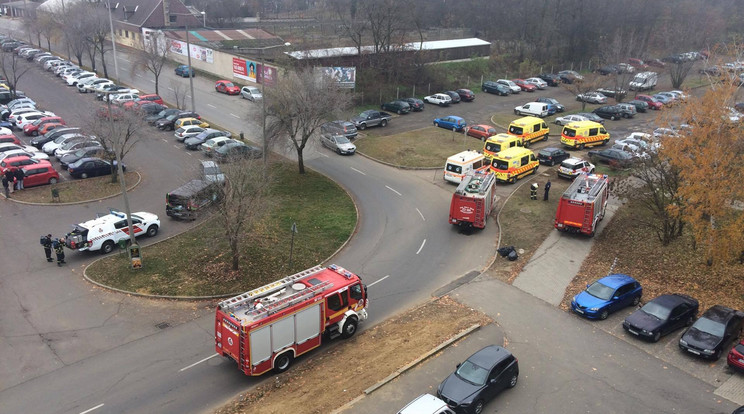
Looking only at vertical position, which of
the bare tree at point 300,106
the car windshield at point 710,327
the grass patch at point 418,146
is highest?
the bare tree at point 300,106

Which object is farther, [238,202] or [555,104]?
[555,104]

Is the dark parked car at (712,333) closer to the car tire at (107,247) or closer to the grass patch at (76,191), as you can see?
the car tire at (107,247)

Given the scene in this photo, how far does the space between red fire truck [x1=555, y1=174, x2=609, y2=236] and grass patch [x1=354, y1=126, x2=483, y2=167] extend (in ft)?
40.8

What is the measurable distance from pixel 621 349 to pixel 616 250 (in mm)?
9260

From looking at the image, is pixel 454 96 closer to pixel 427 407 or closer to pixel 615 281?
pixel 615 281

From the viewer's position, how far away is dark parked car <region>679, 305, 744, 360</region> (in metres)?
20.1

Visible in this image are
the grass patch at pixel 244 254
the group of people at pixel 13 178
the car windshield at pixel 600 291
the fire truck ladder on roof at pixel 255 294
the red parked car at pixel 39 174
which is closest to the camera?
the fire truck ladder on roof at pixel 255 294

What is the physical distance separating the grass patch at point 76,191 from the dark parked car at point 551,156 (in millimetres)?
28490

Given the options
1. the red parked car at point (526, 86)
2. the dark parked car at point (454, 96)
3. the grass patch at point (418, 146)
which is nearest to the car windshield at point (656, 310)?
the grass patch at point (418, 146)

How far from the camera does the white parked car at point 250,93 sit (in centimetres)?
5394

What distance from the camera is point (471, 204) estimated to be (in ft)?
98.8

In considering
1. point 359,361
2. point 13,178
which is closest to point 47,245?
point 13,178

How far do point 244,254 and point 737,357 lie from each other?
66.4 feet

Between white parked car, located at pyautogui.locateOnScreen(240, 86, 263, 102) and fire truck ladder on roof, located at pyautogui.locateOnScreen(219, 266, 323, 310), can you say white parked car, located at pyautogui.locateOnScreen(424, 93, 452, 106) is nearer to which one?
white parked car, located at pyautogui.locateOnScreen(240, 86, 263, 102)
